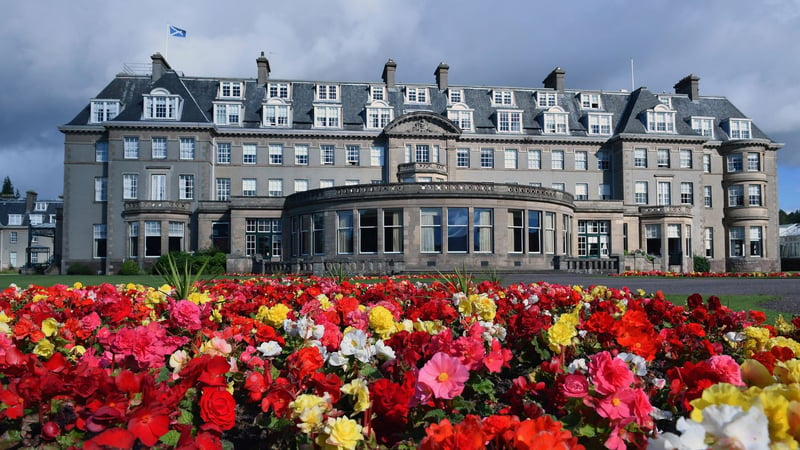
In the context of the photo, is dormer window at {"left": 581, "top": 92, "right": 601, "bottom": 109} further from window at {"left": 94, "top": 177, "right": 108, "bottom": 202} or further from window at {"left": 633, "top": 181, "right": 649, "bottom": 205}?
window at {"left": 94, "top": 177, "right": 108, "bottom": 202}

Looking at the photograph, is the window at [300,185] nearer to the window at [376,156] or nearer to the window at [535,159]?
the window at [376,156]

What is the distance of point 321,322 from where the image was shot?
4.08 m

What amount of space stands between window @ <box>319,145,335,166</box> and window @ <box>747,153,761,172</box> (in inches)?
1493

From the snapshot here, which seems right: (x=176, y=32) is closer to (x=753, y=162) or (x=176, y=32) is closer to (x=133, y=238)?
(x=133, y=238)

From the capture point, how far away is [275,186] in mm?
45219

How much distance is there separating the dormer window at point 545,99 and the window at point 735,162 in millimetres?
17081

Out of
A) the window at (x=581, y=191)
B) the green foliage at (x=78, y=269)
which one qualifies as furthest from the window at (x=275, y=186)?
the window at (x=581, y=191)

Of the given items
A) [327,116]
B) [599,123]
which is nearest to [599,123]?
[599,123]

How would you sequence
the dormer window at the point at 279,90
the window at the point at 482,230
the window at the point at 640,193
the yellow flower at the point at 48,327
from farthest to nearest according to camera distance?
the dormer window at the point at 279,90
the window at the point at 640,193
the window at the point at 482,230
the yellow flower at the point at 48,327

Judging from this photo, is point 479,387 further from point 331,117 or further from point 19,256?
point 19,256

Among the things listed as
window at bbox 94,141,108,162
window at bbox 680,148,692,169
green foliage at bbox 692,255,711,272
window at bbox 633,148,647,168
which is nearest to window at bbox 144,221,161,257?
window at bbox 94,141,108,162

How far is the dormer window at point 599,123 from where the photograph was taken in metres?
48.3

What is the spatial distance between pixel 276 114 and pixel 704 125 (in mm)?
39510

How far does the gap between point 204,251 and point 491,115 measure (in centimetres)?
2733
